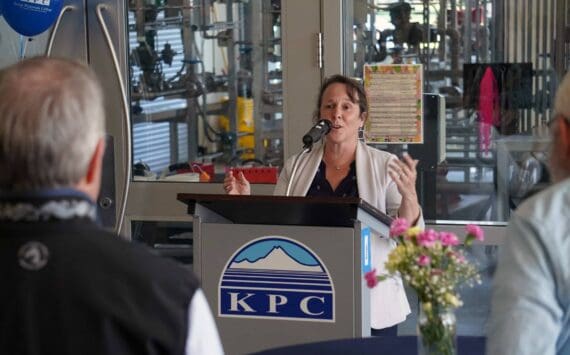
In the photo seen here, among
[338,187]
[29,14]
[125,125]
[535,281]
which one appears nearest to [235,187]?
[338,187]

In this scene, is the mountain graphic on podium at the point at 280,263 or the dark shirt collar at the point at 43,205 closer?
the dark shirt collar at the point at 43,205

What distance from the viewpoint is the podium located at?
11.7ft

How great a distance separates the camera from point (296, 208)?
141 inches

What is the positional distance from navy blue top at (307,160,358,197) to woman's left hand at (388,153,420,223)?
0.20 meters

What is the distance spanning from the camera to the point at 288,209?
11.8ft

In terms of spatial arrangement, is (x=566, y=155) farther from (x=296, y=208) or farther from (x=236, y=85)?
(x=236, y=85)

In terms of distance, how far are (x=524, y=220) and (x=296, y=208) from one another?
1601mm

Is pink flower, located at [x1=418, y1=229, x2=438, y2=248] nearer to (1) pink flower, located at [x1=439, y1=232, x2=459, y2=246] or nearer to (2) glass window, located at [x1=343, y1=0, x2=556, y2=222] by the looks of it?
(1) pink flower, located at [x1=439, y1=232, x2=459, y2=246]

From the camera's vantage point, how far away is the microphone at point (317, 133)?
3938mm

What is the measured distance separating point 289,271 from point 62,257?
1977mm

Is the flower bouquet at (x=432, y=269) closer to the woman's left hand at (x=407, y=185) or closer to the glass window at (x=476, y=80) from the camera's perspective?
the woman's left hand at (x=407, y=185)

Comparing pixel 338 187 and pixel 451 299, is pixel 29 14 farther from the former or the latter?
pixel 451 299

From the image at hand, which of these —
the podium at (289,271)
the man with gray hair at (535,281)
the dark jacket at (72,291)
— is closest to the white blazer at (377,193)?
the podium at (289,271)

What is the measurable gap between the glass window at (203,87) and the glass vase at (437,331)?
2733mm
